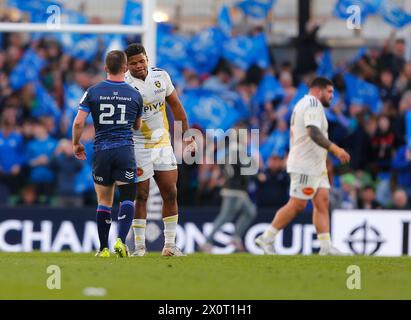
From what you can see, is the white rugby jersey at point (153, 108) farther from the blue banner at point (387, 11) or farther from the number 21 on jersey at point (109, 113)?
the blue banner at point (387, 11)

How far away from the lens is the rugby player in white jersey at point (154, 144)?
1351cm

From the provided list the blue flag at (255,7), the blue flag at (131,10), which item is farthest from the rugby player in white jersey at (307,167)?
the blue flag at (255,7)

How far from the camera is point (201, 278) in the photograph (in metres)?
10.8

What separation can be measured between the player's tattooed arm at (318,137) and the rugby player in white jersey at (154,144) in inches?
81.8

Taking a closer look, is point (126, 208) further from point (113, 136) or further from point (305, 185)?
point (305, 185)

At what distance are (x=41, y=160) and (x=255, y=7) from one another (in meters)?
5.39

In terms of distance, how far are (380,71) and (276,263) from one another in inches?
428

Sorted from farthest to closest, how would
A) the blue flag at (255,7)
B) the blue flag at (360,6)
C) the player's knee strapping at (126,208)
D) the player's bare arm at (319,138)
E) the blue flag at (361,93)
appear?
the blue flag at (255,7) < the blue flag at (361,93) < the blue flag at (360,6) < the player's bare arm at (319,138) < the player's knee strapping at (126,208)

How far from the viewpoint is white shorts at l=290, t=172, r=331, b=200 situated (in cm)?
1555

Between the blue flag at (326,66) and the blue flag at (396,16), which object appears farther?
the blue flag at (326,66)

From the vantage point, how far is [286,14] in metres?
26.5

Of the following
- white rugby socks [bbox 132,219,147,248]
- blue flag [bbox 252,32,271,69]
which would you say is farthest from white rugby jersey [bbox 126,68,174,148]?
blue flag [bbox 252,32,271,69]

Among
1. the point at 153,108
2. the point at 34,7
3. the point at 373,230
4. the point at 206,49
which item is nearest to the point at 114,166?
the point at 153,108
